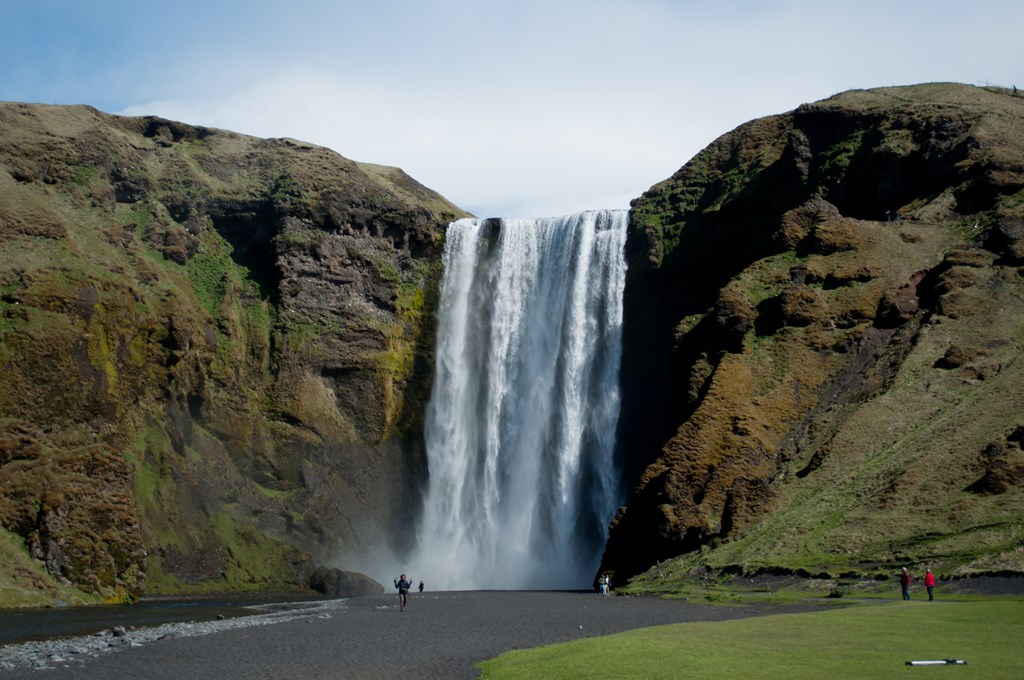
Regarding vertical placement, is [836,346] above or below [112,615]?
above

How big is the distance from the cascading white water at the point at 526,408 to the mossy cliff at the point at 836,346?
2.51 metres

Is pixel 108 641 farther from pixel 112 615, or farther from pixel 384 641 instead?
pixel 112 615

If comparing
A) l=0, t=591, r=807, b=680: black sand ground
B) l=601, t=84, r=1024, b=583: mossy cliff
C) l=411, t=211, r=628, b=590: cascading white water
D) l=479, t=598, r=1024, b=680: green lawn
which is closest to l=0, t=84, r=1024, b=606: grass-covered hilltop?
l=601, t=84, r=1024, b=583: mossy cliff

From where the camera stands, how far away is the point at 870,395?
5528 cm

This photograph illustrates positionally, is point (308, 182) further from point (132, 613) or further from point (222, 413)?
point (132, 613)

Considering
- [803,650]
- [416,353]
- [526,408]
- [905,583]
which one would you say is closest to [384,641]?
[803,650]

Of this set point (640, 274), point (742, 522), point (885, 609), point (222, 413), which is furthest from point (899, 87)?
point (885, 609)

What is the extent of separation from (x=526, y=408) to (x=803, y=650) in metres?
56.8

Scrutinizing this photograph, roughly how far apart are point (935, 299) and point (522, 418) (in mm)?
31051

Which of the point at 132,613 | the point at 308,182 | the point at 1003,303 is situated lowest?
the point at 132,613

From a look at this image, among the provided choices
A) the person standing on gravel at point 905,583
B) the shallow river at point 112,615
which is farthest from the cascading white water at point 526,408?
the person standing on gravel at point 905,583

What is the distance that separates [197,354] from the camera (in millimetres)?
72625

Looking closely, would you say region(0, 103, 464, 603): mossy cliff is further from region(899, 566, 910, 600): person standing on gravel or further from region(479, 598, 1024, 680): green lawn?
region(899, 566, 910, 600): person standing on gravel

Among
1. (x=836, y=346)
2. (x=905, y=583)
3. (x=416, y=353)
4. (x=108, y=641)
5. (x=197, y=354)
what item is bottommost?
(x=108, y=641)
